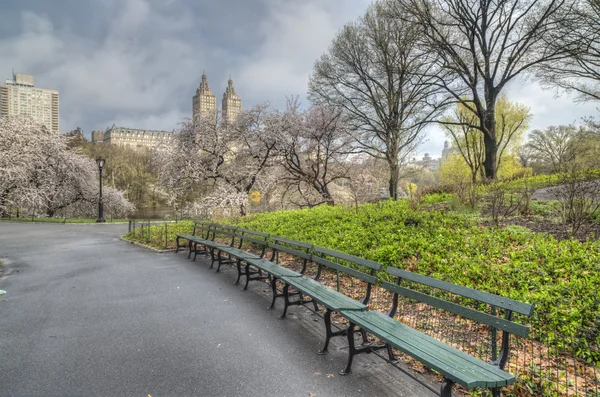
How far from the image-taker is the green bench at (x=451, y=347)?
7.39 ft

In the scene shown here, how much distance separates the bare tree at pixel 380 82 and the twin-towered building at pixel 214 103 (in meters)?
4.97

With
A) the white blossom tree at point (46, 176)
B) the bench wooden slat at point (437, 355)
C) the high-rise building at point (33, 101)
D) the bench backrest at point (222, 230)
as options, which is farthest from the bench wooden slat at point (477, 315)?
the high-rise building at point (33, 101)

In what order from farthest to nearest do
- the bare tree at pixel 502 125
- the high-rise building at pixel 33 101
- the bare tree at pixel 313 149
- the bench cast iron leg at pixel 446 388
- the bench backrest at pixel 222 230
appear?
the high-rise building at pixel 33 101 < the bare tree at pixel 502 125 < the bare tree at pixel 313 149 < the bench backrest at pixel 222 230 < the bench cast iron leg at pixel 446 388

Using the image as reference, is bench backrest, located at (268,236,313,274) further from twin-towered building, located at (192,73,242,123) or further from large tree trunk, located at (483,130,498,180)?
twin-towered building, located at (192,73,242,123)

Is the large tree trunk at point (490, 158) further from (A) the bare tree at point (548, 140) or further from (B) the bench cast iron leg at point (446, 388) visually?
(A) the bare tree at point (548, 140)

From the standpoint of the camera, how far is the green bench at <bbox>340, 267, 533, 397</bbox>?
2252 mm

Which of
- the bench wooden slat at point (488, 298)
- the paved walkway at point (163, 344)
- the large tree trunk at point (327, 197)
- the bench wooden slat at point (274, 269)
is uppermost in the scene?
the large tree trunk at point (327, 197)

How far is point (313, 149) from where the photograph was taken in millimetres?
17203

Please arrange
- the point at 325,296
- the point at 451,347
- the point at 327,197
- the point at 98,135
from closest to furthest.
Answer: the point at 451,347 < the point at 325,296 < the point at 327,197 < the point at 98,135

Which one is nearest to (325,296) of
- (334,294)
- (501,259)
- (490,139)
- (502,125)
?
(334,294)

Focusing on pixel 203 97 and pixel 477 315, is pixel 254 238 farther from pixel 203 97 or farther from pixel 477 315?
pixel 203 97

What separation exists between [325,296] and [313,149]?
13.7 meters

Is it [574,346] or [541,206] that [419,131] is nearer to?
[541,206]

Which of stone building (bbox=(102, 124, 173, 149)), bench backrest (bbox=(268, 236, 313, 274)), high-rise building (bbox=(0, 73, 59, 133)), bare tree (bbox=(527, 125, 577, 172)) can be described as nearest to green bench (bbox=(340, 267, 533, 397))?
bench backrest (bbox=(268, 236, 313, 274))
